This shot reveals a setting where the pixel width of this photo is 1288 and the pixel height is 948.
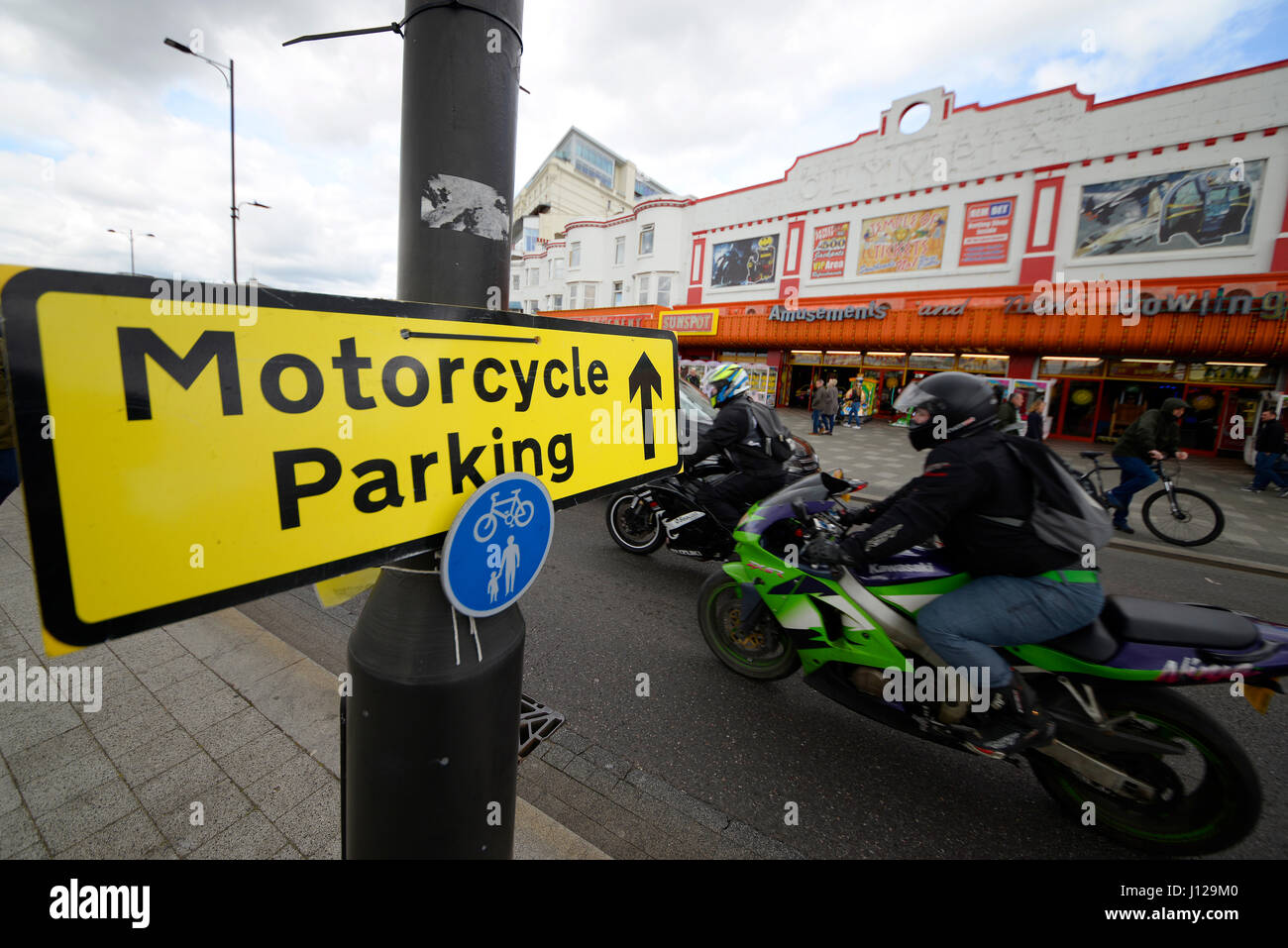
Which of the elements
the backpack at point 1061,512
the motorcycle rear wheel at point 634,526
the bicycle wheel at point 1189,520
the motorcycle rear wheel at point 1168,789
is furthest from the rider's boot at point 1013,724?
the bicycle wheel at point 1189,520

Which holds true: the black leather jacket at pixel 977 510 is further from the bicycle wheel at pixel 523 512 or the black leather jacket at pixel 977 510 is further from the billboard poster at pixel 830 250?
the billboard poster at pixel 830 250

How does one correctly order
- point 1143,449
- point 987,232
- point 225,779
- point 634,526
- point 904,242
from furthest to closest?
point 904,242
point 987,232
point 1143,449
point 634,526
point 225,779

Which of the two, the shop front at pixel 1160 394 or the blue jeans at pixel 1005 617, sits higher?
the shop front at pixel 1160 394

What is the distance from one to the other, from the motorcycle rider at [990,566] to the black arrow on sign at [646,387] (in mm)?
1434

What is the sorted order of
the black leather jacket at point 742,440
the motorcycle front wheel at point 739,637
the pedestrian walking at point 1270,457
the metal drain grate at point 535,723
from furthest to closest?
1. the pedestrian walking at point 1270,457
2. the black leather jacket at point 742,440
3. the motorcycle front wheel at point 739,637
4. the metal drain grate at point 535,723

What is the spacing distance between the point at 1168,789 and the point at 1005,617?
0.96m

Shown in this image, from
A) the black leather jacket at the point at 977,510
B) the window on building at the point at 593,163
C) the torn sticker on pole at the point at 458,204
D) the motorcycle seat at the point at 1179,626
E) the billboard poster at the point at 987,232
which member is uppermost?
the window on building at the point at 593,163

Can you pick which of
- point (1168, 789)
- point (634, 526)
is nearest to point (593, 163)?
point (634, 526)

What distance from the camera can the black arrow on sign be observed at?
166 centimetres

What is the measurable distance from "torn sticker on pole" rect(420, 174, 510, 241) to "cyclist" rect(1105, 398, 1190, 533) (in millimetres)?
9085

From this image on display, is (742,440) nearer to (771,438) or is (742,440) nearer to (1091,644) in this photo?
(771,438)

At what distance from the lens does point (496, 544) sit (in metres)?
1.20

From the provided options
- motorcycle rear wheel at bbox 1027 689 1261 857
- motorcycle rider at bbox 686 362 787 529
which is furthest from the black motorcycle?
motorcycle rear wheel at bbox 1027 689 1261 857

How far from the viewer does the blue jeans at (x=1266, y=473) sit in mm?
10781
